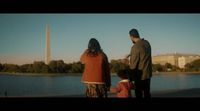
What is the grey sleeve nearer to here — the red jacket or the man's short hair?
the man's short hair

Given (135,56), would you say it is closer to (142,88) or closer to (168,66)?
(142,88)

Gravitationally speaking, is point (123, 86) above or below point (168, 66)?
below

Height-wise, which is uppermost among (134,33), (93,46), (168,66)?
(134,33)

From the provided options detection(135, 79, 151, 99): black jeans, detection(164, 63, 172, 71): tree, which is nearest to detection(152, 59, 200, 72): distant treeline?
detection(164, 63, 172, 71): tree

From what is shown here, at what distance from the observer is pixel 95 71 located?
501 centimetres

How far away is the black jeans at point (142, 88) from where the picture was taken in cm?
509

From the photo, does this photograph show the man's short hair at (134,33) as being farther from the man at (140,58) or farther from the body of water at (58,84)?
the body of water at (58,84)

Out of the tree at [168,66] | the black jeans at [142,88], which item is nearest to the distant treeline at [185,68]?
the tree at [168,66]

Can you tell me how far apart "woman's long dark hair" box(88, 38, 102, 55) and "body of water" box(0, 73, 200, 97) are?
1.55 feet

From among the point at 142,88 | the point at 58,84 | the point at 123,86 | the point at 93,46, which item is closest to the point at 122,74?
the point at 123,86

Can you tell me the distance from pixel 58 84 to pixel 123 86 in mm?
1795
